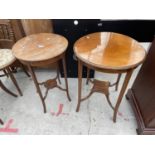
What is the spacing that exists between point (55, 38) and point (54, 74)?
33.7 inches

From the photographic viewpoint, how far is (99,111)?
5.41 ft

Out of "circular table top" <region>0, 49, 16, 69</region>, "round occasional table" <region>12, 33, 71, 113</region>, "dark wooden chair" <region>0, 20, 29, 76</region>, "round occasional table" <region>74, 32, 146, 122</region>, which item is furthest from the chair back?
"round occasional table" <region>74, 32, 146, 122</region>

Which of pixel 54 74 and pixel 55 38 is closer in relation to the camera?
pixel 55 38

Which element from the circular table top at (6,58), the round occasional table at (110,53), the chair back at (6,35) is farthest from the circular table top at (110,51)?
the chair back at (6,35)

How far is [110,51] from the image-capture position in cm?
114

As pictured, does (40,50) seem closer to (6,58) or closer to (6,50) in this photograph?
(6,58)

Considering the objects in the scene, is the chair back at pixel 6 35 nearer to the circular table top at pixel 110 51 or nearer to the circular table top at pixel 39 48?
the circular table top at pixel 39 48

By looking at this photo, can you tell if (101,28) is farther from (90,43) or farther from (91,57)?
(91,57)

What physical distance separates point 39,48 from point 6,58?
481mm

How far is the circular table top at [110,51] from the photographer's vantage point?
1.02m

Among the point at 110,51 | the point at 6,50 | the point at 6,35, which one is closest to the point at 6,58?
the point at 6,50

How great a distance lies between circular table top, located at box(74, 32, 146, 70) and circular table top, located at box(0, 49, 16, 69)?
751 mm
